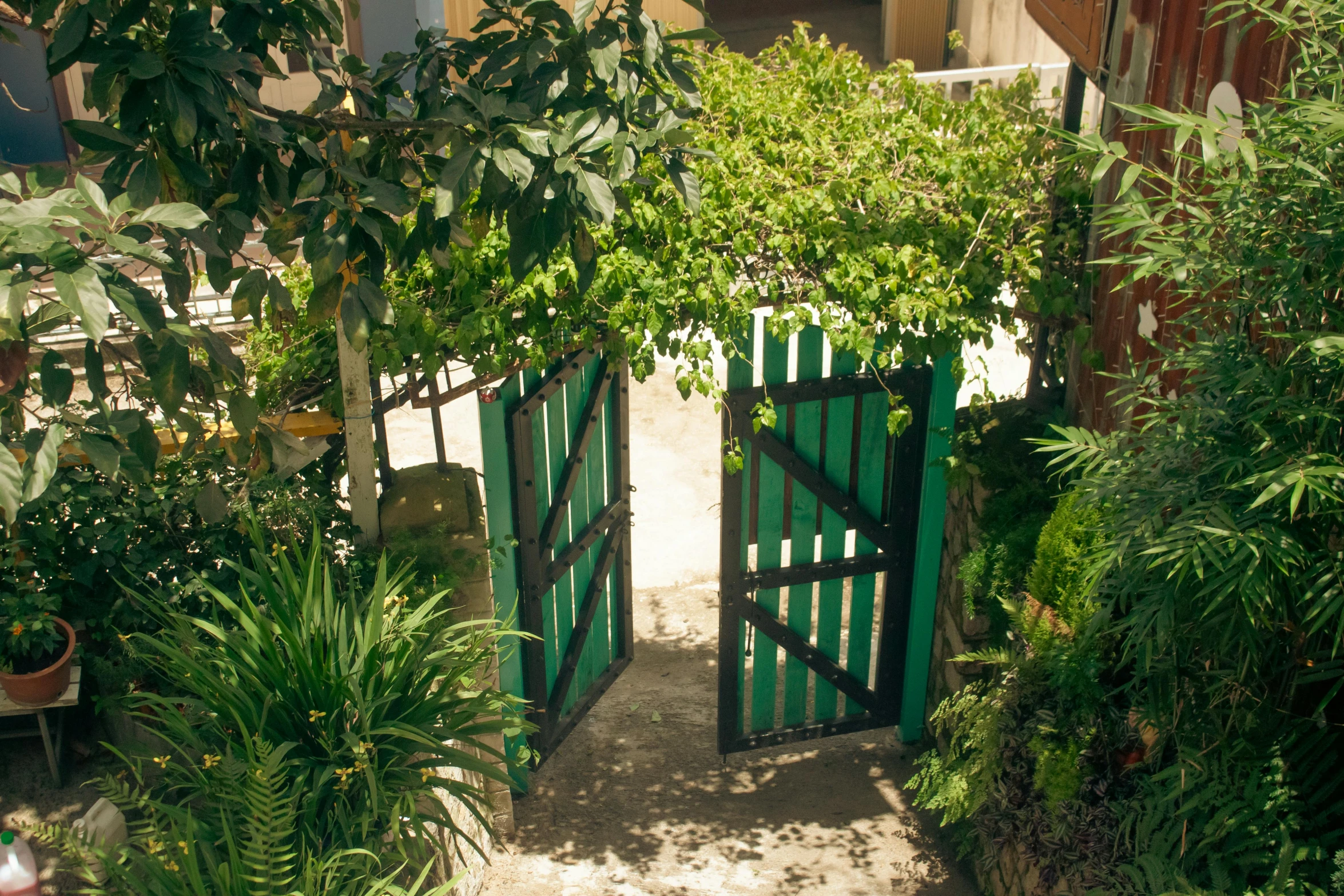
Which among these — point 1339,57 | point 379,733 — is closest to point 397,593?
point 379,733

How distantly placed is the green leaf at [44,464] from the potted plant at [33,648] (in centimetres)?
192

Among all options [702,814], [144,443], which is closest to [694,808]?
[702,814]

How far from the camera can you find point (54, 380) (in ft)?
8.36

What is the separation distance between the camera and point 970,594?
514 cm

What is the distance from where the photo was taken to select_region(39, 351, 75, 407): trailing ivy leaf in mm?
2537

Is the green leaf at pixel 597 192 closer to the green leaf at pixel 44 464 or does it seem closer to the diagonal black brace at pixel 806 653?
the green leaf at pixel 44 464

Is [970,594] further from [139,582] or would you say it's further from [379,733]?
[139,582]

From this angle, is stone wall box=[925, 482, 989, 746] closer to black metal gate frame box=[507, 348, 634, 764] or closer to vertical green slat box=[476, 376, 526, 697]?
black metal gate frame box=[507, 348, 634, 764]

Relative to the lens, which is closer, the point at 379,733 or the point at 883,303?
the point at 379,733

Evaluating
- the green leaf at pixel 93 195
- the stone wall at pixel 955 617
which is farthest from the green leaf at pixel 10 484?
the stone wall at pixel 955 617

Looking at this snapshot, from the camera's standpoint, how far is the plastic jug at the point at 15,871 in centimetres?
383

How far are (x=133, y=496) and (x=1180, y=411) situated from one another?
3.56m

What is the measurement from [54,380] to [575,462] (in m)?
3.09

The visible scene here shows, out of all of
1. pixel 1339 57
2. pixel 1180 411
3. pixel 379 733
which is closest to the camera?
pixel 1339 57
